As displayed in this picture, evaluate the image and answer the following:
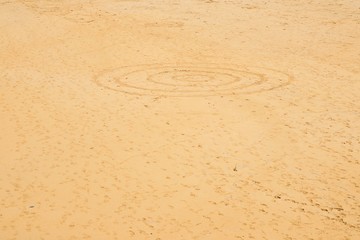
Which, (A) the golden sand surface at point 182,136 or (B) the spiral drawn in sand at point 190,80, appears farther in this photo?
(B) the spiral drawn in sand at point 190,80

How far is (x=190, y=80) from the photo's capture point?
26.2ft

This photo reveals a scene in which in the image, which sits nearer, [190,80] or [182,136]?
[182,136]

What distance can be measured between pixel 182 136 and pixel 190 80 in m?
2.46

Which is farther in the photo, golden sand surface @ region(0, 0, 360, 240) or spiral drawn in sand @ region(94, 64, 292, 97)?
spiral drawn in sand @ region(94, 64, 292, 97)

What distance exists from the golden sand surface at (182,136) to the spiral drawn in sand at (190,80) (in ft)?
0.10

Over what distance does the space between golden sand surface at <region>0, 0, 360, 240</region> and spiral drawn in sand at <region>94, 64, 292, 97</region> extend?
0.03 m

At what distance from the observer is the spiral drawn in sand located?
24.2ft

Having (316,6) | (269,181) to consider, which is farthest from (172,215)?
(316,6)

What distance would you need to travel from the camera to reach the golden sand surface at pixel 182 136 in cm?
401

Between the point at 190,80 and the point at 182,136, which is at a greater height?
the point at 182,136

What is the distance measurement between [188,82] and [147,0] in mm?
8892

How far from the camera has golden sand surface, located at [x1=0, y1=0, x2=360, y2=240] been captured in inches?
158

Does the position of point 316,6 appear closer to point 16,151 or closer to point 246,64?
point 246,64

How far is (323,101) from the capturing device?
22.4 ft
